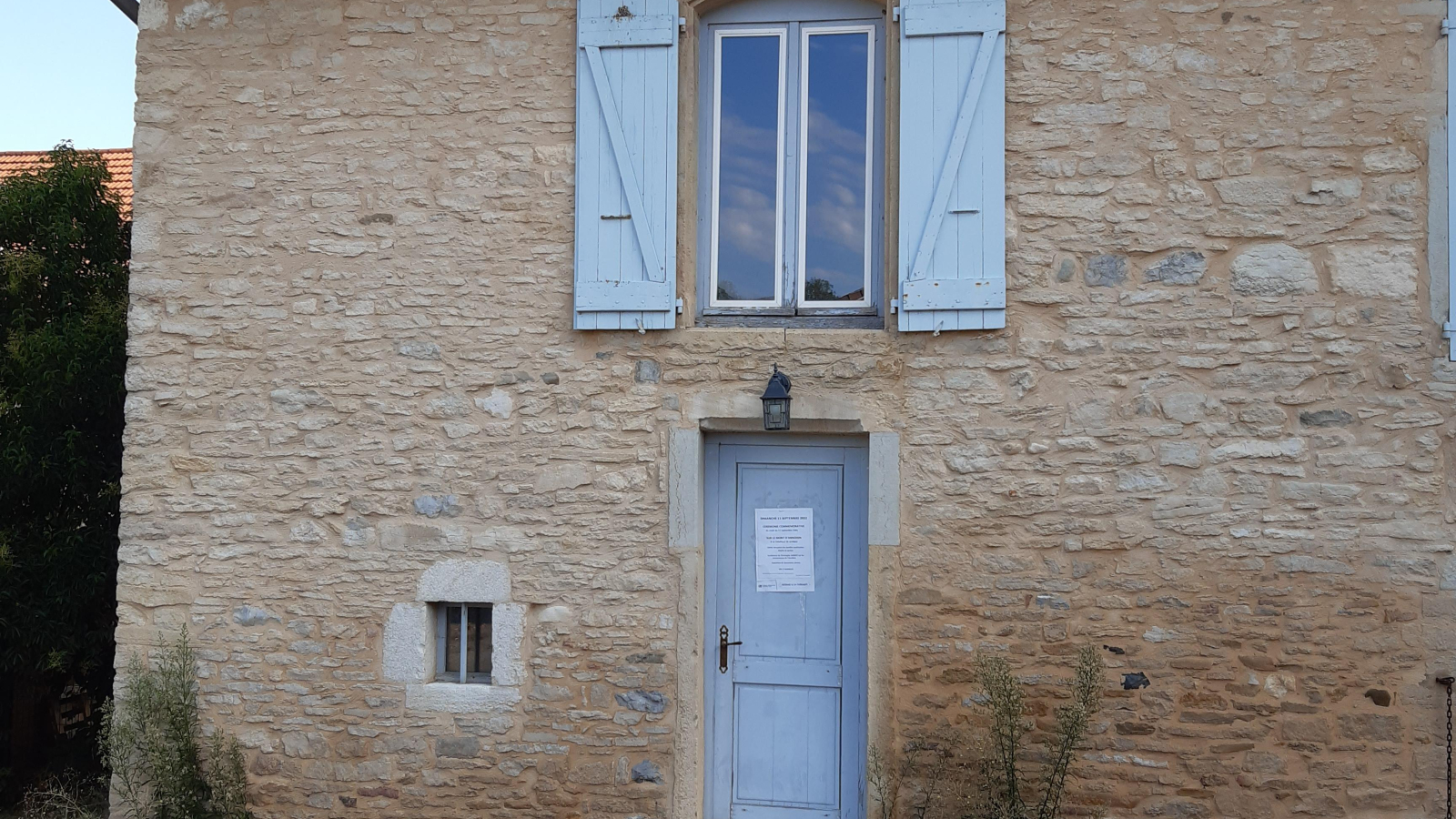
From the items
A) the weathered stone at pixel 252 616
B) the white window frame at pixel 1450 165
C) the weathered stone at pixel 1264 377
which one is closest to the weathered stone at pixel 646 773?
the weathered stone at pixel 252 616

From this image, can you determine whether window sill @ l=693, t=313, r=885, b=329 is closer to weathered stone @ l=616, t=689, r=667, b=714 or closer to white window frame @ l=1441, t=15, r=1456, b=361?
weathered stone @ l=616, t=689, r=667, b=714

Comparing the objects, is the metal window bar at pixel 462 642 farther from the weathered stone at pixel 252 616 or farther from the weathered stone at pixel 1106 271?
the weathered stone at pixel 1106 271

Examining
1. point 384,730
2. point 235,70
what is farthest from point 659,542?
point 235,70

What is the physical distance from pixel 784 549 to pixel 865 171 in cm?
179

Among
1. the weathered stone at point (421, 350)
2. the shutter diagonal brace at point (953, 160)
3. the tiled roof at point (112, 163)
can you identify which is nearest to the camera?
the shutter diagonal brace at point (953, 160)

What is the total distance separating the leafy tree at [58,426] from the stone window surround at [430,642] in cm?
→ 198

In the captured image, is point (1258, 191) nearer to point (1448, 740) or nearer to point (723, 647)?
point (1448, 740)

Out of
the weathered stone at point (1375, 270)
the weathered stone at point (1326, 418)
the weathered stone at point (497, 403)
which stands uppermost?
the weathered stone at point (1375, 270)

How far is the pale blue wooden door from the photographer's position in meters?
4.66

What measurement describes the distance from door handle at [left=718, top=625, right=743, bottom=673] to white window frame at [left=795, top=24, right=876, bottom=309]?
1551mm

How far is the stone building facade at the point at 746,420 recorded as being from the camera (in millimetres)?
4266

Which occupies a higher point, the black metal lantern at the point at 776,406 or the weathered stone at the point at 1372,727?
the black metal lantern at the point at 776,406

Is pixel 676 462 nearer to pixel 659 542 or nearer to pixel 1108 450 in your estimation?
pixel 659 542

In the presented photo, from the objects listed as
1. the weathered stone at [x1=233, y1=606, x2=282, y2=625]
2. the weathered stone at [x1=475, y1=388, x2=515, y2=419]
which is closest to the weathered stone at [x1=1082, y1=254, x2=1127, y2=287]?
the weathered stone at [x1=475, y1=388, x2=515, y2=419]
